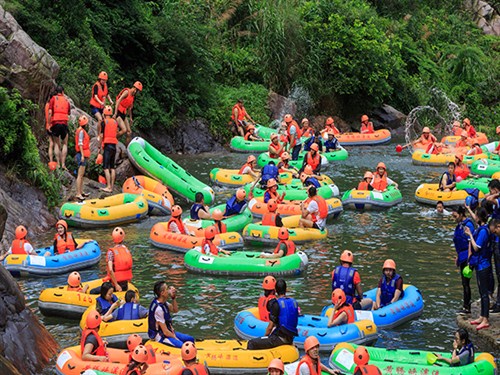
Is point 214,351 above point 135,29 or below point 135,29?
below

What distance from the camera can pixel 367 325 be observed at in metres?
13.5

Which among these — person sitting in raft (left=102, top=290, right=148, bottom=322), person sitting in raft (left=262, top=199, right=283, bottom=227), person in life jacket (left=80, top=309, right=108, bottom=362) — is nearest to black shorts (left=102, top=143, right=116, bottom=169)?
person sitting in raft (left=262, top=199, right=283, bottom=227)

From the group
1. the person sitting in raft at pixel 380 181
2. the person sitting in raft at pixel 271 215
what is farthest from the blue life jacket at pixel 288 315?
the person sitting in raft at pixel 380 181

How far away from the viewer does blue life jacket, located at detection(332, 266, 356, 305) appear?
549 inches

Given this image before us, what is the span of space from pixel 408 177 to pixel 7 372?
1854 centimetres

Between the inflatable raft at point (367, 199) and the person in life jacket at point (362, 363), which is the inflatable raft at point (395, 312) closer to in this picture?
the person in life jacket at point (362, 363)

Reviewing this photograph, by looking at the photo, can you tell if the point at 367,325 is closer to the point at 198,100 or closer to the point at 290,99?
the point at 198,100

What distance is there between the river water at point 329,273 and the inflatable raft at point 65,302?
0.15 metres

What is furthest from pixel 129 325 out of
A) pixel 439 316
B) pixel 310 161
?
pixel 310 161

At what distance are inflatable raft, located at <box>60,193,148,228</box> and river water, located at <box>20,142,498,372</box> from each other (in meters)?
0.23

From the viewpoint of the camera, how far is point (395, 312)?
46.5 ft

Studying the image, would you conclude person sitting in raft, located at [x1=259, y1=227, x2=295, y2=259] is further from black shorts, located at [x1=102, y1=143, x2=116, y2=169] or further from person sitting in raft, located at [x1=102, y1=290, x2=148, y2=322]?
black shorts, located at [x1=102, y1=143, x2=116, y2=169]

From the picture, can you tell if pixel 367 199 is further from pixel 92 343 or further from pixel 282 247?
pixel 92 343

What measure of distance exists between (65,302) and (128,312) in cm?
137
